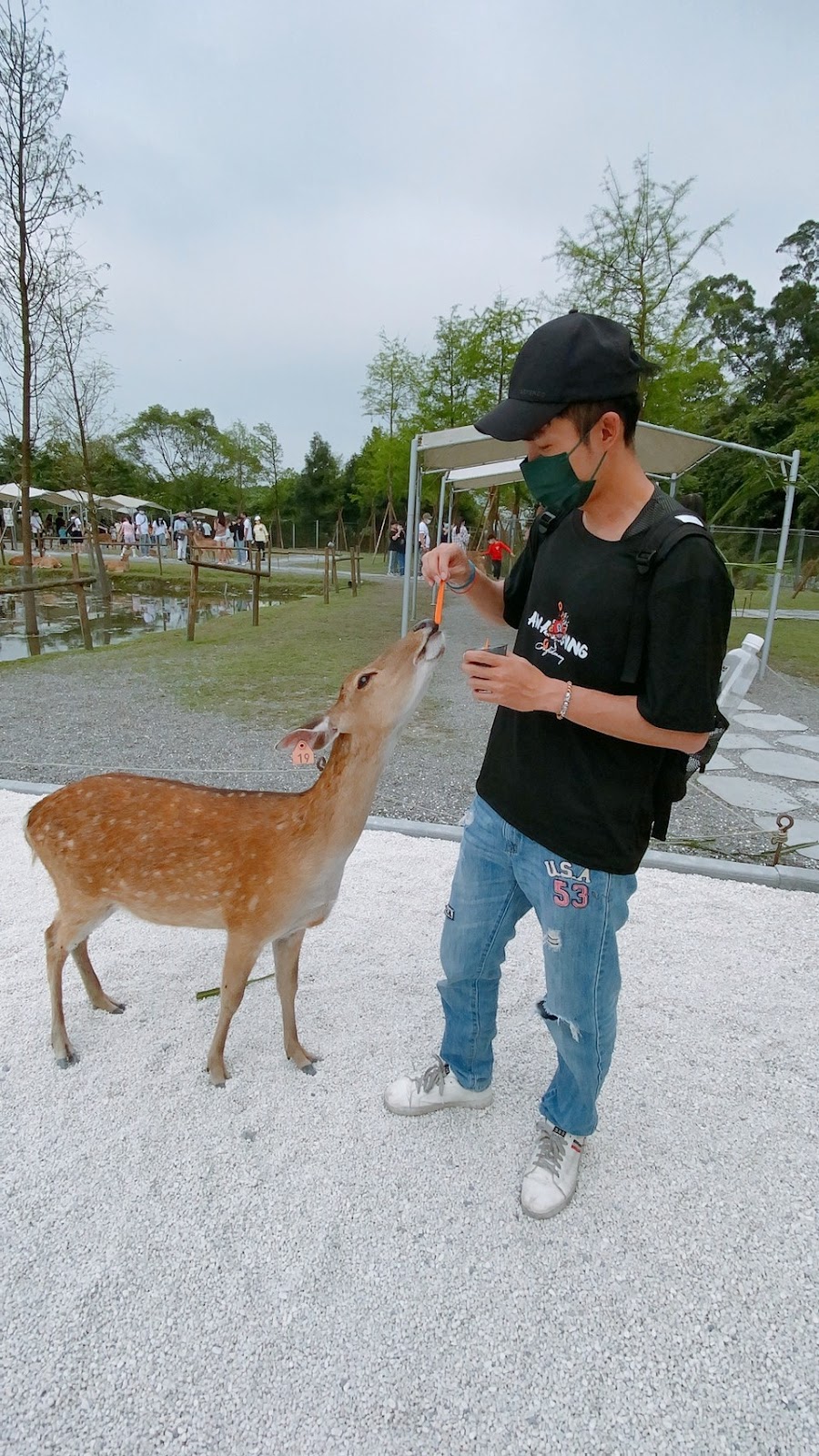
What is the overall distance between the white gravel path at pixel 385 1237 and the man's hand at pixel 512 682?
140 cm

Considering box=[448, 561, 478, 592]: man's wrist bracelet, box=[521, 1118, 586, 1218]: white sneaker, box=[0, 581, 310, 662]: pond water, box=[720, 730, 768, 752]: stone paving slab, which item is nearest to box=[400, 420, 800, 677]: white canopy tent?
box=[720, 730, 768, 752]: stone paving slab

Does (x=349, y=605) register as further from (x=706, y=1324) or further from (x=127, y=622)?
(x=706, y=1324)

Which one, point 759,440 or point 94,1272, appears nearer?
point 94,1272

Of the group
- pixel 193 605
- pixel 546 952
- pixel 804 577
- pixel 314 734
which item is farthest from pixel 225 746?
pixel 804 577

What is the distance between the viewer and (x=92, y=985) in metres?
2.57

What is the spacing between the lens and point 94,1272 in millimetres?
1731

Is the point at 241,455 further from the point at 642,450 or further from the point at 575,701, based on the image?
the point at 575,701

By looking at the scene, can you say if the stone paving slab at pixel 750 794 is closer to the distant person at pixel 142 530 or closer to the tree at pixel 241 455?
the distant person at pixel 142 530

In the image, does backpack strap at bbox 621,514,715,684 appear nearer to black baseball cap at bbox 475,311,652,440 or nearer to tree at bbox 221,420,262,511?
black baseball cap at bbox 475,311,652,440

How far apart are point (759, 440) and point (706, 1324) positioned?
2990 centimetres

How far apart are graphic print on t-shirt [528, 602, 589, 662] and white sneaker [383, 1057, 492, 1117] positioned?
4.43 feet

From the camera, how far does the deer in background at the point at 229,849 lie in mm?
1958

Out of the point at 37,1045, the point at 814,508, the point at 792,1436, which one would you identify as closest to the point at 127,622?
the point at 37,1045

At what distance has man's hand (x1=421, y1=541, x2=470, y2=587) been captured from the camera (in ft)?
6.02
